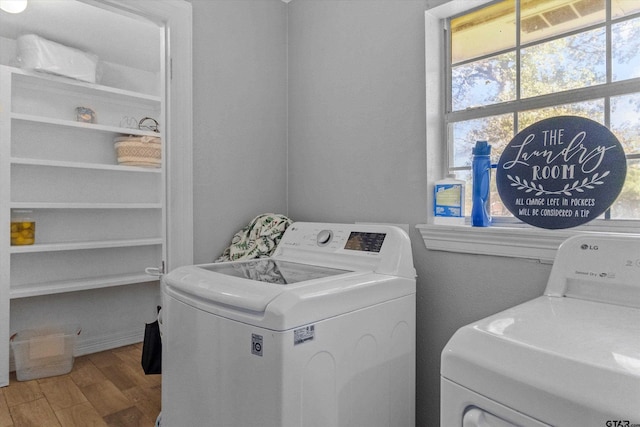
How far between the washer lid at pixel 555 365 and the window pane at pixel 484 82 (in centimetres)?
102

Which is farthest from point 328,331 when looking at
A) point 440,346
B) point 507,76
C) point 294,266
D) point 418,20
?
point 418,20

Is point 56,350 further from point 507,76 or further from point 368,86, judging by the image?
point 507,76

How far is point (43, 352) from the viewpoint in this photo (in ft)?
8.77

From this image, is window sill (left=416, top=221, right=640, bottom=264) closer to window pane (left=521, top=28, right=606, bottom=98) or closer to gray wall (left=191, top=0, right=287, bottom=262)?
window pane (left=521, top=28, right=606, bottom=98)

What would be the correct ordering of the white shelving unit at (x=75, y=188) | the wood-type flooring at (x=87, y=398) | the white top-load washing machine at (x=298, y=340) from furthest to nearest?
the white shelving unit at (x=75, y=188)
the wood-type flooring at (x=87, y=398)
the white top-load washing machine at (x=298, y=340)

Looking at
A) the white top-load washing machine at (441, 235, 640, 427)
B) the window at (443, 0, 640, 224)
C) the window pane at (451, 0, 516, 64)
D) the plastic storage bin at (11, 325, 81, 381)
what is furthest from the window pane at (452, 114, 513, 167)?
the plastic storage bin at (11, 325, 81, 381)

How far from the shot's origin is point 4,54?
9.36ft

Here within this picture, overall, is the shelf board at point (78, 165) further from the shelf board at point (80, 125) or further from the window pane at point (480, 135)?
the window pane at point (480, 135)

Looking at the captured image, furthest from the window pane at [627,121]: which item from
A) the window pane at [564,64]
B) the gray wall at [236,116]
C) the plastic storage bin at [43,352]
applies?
the plastic storage bin at [43,352]

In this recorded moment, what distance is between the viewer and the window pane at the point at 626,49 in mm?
1254

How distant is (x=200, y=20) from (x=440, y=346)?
1.94 m

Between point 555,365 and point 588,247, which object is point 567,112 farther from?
point 555,365

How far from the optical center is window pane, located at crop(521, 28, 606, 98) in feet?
4.37

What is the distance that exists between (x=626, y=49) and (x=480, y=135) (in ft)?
1.75
